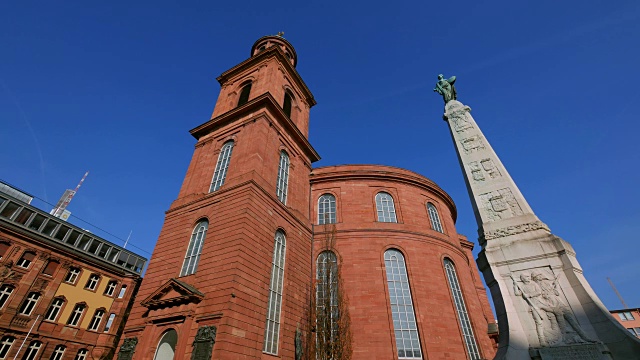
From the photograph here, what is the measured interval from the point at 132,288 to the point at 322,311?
86.6 ft

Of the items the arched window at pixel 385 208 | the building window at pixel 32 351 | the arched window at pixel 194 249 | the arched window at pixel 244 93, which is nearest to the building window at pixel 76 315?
the building window at pixel 32 351

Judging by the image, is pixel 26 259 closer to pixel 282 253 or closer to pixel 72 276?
pixel 72 276

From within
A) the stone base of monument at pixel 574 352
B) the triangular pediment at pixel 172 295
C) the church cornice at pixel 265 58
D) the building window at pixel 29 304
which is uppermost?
the church cornice at pixel 265 58

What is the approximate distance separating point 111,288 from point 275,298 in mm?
26276

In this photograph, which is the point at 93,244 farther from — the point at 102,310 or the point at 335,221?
the point at 335,221

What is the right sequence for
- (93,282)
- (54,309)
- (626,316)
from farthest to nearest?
(626,316)
(93,282)
(54,309)

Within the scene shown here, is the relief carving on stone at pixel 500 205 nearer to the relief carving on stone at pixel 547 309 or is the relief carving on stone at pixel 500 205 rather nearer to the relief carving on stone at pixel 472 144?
the relief carving on stone at pixel 547 309

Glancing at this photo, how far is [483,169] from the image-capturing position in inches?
336

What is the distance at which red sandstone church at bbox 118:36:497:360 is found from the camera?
478 inches

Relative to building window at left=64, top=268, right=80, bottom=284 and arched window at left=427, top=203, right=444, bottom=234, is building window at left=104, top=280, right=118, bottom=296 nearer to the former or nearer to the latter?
building window at left=64, top=268, right=80, bottom=284

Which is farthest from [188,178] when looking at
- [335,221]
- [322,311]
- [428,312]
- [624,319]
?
[624,319]

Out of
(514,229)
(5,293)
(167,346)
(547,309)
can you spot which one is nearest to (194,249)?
(167,346)

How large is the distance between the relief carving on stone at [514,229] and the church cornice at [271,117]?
14357 mm

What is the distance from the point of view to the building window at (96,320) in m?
28.4
